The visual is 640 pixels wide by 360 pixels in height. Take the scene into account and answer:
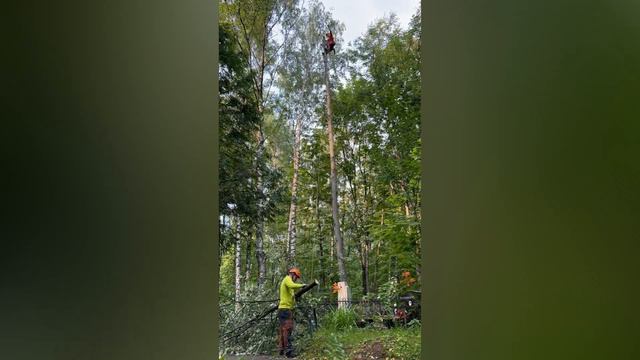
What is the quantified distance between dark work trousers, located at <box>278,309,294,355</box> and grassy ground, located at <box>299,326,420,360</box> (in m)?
0.17

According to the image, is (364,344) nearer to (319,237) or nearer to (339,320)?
(339,320)

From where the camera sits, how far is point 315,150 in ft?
14.7

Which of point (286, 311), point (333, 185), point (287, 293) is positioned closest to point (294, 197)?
point (333, 185)

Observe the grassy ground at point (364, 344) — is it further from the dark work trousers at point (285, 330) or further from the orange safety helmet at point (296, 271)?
the orange safety helmet at point (296, 271)

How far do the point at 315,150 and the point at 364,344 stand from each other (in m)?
2.27

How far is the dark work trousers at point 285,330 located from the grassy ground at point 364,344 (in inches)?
6.7

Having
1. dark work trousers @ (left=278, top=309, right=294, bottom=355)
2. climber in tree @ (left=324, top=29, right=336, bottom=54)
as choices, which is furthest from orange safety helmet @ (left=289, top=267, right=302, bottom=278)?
climber in tree @ (left=324, top=29, right=336, bottom=54)

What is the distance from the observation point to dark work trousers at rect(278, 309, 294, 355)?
12.8 feet

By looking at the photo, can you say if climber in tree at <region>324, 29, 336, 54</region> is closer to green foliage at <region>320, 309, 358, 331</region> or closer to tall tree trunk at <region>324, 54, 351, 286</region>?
tall tree trunk at <region>324, 54, 351, 286</region>
